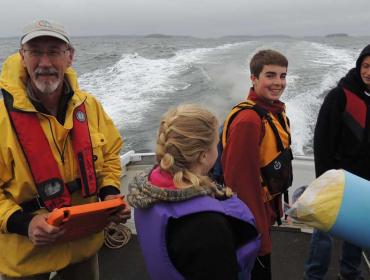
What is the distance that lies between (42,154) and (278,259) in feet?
6.68

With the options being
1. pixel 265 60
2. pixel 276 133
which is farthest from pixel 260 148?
pixel 265 60

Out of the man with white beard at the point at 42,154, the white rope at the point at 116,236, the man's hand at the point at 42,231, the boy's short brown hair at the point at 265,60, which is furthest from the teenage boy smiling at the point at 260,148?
the white rope at the point at 116,236

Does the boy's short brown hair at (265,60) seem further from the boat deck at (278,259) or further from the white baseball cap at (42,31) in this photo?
the boat deck at (278,259)

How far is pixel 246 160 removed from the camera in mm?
1687

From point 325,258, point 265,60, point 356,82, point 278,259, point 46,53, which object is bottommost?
point 278,259

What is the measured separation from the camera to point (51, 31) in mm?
1538

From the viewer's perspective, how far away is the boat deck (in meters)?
2.77

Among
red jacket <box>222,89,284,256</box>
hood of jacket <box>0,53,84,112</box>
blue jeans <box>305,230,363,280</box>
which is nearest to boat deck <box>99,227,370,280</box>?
blue jeans <box>305,230,363,280</box>

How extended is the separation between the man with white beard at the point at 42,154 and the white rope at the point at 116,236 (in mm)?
1452

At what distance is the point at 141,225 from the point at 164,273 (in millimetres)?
168

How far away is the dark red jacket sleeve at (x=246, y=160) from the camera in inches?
66.3

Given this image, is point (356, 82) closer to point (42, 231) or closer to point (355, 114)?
point (355, 114)

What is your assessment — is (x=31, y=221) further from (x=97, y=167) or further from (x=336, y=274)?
(x=336, y=274)

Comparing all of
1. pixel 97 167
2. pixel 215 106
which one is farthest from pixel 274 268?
pixel 215 106
